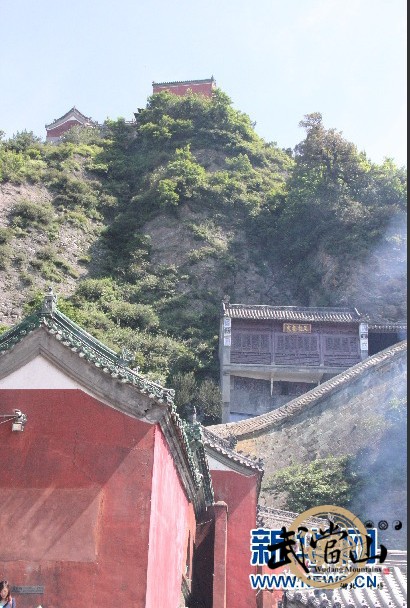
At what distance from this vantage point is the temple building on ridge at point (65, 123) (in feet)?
189

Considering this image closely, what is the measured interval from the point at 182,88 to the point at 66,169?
45.1 ft

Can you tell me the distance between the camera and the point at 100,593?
9.54m

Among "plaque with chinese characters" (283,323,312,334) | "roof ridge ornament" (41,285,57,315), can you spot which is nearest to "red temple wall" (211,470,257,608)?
"roof ridge ornament" (41,285,57,315)

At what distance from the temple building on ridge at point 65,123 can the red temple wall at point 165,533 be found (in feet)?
156

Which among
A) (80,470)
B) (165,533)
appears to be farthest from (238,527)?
(80,470)

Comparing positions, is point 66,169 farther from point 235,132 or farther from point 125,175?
point 235,132

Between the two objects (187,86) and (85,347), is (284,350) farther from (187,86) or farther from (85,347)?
(187,86)

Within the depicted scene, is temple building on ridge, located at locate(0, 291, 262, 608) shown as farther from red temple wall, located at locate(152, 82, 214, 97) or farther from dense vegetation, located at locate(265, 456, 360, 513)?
red temple wall, located at locate(152, 82, 214, 97)

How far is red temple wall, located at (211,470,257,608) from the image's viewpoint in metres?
15.8

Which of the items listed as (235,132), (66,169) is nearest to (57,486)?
(66,169)

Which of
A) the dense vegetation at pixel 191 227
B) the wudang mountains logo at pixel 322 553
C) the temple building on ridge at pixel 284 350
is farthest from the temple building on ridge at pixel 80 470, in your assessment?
the temple building on ridge at pixel 284 350

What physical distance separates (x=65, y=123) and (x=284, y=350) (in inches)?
1232

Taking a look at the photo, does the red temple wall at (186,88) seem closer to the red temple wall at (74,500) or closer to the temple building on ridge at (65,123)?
the temple building on ridge at (65,123)

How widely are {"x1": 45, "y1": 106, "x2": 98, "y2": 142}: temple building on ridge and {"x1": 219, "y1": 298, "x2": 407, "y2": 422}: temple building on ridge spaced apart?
28.1 meters
